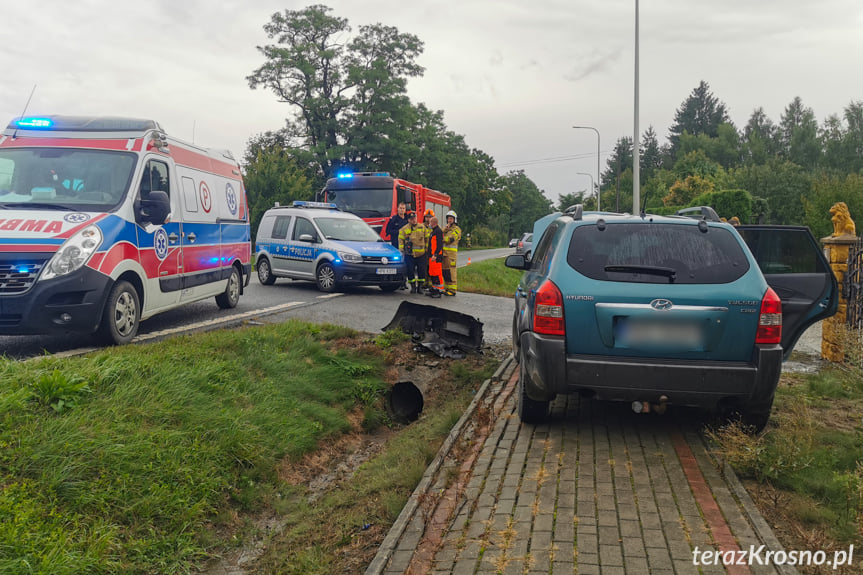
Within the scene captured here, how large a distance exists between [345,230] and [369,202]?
811cm

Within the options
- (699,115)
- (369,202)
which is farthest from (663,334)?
(699,115)

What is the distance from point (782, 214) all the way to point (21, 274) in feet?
233

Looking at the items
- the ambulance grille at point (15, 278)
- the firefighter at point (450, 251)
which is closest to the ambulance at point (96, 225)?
the ambulance grille at point (15, 278)

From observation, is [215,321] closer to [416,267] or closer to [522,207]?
[416,267]

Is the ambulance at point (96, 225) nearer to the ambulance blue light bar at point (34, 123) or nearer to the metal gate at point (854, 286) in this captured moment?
the ambulance blue light bar at point (34, 123)

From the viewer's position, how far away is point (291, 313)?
11.0 meters

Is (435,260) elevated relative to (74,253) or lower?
lower

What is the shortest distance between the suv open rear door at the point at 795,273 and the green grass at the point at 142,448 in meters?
4.40

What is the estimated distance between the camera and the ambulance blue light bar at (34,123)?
7902 mm

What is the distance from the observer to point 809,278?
21.6 feet

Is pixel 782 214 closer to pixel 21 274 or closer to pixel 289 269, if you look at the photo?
pixel 289 269

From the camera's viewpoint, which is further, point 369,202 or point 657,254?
point 369,202

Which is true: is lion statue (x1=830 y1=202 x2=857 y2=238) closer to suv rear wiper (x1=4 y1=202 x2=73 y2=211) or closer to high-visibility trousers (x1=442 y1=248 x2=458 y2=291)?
high-visibility trousers (x1=442 y1=248 x2=458 y2=291)

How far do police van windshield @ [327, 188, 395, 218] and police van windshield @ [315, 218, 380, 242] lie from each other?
7315 millimetres
